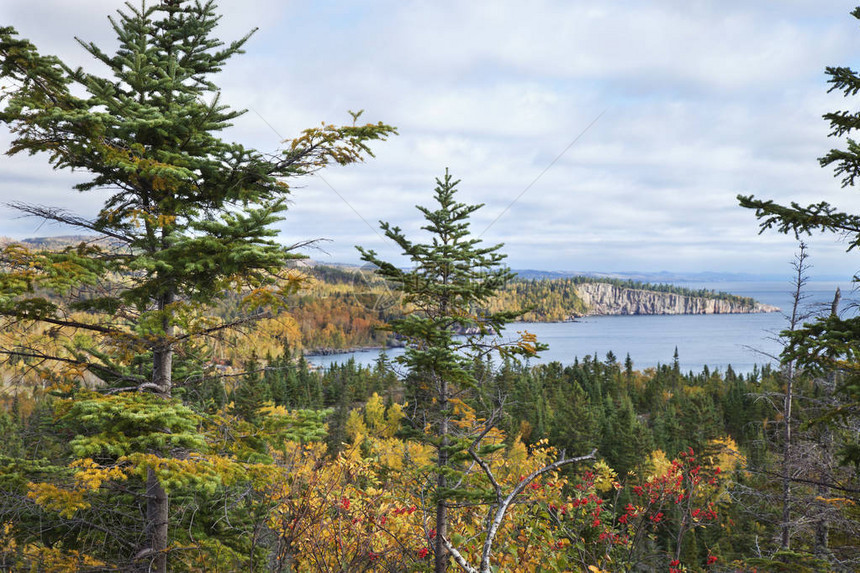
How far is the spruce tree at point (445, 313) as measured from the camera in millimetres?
9500

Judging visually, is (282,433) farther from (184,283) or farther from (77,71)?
(77,71)

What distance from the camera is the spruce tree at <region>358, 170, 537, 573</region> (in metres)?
9.50

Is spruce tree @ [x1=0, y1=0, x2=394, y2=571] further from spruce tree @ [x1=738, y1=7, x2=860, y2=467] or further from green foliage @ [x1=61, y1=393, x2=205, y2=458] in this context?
spruce tree @ [x1=738, y1=7, x2=860, y2=467]

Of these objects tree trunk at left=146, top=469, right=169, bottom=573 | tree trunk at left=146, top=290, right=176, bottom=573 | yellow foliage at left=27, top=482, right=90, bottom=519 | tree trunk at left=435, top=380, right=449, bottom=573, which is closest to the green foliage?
yellow foliage at left=27, top=482, right=90, bottom=519

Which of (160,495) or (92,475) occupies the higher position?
(92,475)

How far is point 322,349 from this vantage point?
168500mm

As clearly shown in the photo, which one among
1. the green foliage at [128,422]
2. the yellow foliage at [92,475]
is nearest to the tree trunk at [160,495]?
the green foliage at [128,422]

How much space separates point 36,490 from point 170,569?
3.13 m

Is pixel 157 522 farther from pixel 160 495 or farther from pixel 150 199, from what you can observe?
pixel 150 199

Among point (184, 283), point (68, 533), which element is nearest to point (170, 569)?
point (68, 533)

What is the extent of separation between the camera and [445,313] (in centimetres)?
1047

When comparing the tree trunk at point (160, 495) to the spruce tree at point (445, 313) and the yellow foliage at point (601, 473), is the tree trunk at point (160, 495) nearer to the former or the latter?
the spruce tree at point (445, 313)

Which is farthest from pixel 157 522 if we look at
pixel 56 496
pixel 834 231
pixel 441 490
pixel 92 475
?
pixel 834 231

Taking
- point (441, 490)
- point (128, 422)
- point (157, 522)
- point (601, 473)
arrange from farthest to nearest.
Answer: point (601, 473)
point (441, 490)
point (157, 522)
point (128, 422)
